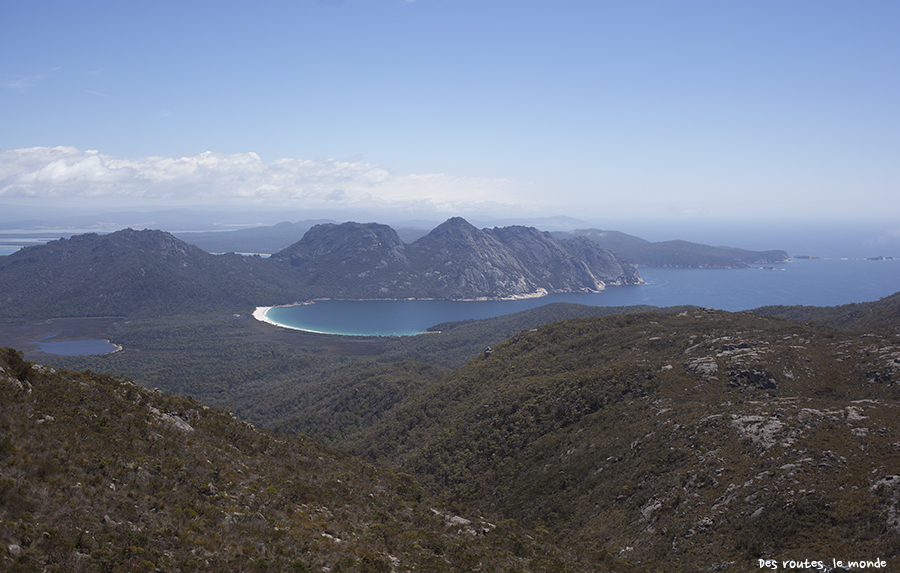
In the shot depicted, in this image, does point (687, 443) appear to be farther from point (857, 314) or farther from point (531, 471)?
point (857, 314)

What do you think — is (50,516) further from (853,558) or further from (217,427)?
(853,558)

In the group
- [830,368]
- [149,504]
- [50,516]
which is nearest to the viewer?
[50,516]

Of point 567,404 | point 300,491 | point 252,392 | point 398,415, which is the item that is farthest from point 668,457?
point 252,392

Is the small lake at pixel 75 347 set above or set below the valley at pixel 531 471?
below

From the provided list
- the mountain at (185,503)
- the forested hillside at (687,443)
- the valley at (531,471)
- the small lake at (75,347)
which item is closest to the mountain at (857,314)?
the forested hillside at (687,443)

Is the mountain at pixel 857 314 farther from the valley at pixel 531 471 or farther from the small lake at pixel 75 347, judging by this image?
the small lake at pixel 75 347

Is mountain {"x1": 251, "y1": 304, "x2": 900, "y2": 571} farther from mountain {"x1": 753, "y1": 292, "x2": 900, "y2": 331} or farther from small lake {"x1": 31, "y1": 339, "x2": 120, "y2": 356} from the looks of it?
small lake {"x1": 31, "y1": 339, "x2": 120, "y2": 356}

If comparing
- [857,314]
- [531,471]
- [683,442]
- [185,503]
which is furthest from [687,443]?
[857,314]

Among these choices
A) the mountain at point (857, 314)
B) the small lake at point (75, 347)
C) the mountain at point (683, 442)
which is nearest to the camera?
the mountain at point (683, 442)
